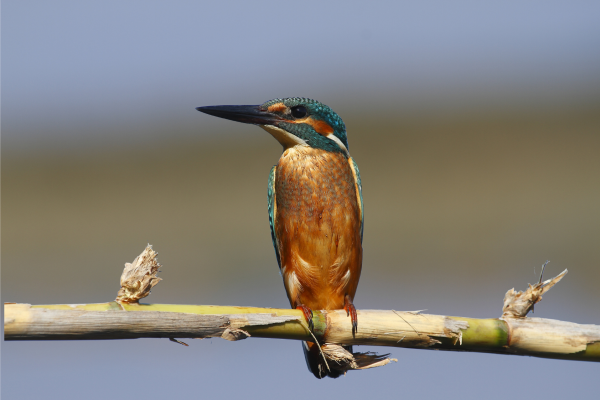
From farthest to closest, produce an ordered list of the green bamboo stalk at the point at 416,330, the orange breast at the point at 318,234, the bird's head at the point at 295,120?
the bird's head at the point at 295,120 < the orange breast at the point at 318,234 < the green bamboo stalk at the point at 416,330

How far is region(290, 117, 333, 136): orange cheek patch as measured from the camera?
3836 mm

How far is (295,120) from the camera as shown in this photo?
383cm

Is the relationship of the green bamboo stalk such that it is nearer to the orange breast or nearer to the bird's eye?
the orange breast

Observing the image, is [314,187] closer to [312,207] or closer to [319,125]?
[312,207]

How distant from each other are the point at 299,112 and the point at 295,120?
0.21 ft

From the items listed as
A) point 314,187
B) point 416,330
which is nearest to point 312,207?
point 314,187

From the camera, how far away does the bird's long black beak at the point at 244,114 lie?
366 centimetres

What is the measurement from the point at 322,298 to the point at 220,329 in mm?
1407

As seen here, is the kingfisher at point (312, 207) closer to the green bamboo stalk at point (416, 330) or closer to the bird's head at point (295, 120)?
the bird's head at point (295, 120)

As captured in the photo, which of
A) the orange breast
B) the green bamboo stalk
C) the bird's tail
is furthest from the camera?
the orange breast

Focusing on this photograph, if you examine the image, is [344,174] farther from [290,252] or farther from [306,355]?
[306,355]

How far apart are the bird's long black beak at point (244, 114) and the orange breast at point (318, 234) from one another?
355 millimetres

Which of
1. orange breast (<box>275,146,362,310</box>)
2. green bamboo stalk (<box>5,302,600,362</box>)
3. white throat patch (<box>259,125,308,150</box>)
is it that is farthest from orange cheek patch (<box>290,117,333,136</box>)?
green bamboo stalk (<box>5,302,600,362</box>)

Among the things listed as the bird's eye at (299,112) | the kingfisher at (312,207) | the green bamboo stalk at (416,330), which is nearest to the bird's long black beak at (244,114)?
the kingfisher at (312,207)
